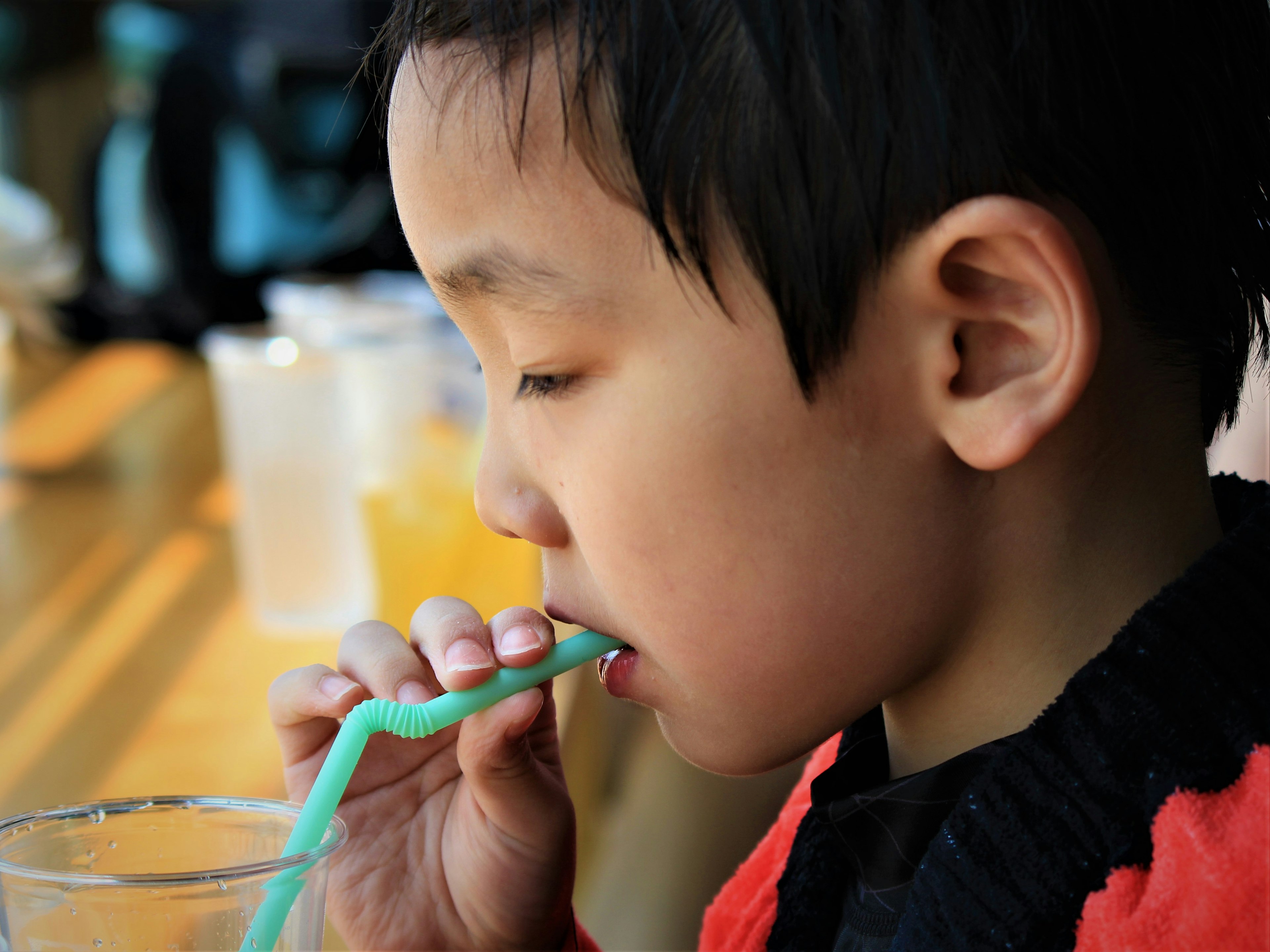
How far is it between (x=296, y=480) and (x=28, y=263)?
1591mm

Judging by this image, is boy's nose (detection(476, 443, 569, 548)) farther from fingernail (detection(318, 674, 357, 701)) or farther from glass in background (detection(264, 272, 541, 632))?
glass in background (detection(264, 272, 541, 632))

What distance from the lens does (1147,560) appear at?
21.9 inches

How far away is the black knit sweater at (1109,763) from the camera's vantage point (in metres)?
0.49

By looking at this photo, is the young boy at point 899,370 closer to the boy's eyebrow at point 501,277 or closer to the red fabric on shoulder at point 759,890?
the boy's eyebrow at point 501,277

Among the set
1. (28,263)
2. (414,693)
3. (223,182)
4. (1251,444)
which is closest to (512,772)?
(414,693)

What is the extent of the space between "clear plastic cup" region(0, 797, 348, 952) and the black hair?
11.7 inches

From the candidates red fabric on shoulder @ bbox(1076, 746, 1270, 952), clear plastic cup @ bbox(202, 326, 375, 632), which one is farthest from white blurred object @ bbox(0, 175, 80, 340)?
red fabric on shoulder @ bbox(1076, 746, 1270, 952)

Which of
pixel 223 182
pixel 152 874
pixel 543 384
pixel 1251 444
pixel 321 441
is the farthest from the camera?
pixel 223 182

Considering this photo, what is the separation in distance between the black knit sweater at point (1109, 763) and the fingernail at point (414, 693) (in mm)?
288

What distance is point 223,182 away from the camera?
3.99m

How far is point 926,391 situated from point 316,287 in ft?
5.53

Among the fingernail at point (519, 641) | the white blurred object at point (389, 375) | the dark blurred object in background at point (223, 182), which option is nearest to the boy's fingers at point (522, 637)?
the fingernail at point (519, 641)

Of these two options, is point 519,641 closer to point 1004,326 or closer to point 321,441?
point 1004,326

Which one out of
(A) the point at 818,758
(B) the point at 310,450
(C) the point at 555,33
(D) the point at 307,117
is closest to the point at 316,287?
(B) the point at 310,450
